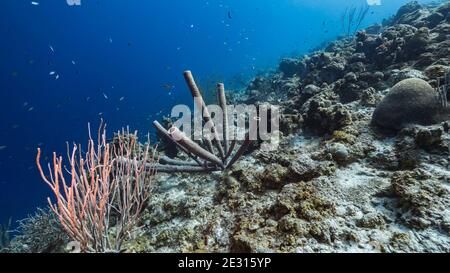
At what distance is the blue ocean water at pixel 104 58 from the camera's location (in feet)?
153

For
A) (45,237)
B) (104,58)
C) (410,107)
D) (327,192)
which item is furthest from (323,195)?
(104,58)

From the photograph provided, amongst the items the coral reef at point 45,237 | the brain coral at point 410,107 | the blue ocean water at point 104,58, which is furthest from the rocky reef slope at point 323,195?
the blue ocean water at point 104,58

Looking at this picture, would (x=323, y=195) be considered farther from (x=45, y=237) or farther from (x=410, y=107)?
(x=45, y=237)

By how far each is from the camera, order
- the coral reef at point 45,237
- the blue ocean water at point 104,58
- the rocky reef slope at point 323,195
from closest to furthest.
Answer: the rocky reef slope at point 323,195 < the coral reef at point 45,237 < the blue ocean water at point 104,58

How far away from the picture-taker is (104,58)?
9581 centimetres

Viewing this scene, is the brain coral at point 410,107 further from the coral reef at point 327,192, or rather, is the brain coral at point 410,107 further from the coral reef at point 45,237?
the coral reef at point 45,237

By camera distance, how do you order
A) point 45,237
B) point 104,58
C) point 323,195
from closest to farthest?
1. point 323,195
2. point 45,237
3. point 104,58

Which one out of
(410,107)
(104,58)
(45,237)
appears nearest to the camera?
(410,107)

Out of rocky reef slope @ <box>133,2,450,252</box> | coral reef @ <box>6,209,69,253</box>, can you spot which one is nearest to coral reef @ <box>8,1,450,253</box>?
rocky reef slope @ <box>133,2,450,252</box>

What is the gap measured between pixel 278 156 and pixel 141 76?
97151 mm

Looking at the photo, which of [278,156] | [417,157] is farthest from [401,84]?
[278,156]

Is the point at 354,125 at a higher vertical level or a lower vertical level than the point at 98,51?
lower

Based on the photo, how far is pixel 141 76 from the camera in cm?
9294
